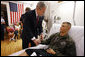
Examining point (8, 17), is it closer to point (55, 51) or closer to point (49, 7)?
point (49, 7)

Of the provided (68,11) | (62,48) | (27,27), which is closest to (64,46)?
(62,48)

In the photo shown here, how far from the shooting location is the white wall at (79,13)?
94.9 inches

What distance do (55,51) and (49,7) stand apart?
270 cm

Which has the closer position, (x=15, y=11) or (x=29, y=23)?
(x=29, y=23)

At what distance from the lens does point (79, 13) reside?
252 cm

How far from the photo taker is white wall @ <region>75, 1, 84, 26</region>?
2411 millimetres

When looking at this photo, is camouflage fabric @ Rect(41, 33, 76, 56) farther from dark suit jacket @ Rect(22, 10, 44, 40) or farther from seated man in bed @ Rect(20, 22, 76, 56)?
dark suit jacket @ Rect(22, 10, 44, 40)

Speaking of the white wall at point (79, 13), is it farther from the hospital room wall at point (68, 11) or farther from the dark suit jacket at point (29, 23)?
the dark suit jacket at point (29, 23)

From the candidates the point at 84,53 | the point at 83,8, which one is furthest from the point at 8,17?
the point at 84,53

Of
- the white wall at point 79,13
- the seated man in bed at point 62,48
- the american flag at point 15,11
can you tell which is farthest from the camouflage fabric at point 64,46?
the american flag at point 15,11


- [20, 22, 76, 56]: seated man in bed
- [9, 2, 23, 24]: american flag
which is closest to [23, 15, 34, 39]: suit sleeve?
[20, 22, 76, 56]: seated man in bed

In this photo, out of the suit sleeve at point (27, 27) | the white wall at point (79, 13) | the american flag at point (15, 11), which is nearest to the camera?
the suit sleeve at point (27, 27)

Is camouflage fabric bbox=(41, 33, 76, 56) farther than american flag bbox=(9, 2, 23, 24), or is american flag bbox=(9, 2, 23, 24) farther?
american flag bbox=(9, 2, 23, 24)

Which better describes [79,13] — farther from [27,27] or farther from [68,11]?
[27,27]
